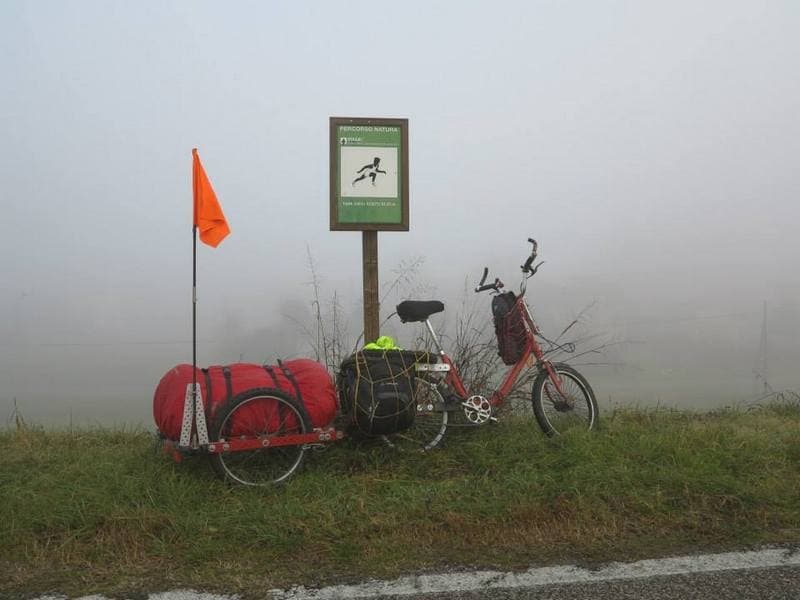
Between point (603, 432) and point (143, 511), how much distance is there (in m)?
3.40

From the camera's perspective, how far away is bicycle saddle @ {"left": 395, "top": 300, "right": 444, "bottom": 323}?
5250 millimetres

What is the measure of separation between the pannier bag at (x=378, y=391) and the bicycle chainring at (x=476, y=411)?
0.54 metres

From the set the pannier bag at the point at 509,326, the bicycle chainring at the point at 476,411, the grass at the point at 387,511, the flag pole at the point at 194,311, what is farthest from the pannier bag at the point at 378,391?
the flag pole at the point at 194,311

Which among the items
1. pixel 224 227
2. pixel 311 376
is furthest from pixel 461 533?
pixel 224 227

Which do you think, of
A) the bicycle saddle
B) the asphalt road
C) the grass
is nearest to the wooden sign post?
the bicycle saddle

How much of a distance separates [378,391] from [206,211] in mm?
1696

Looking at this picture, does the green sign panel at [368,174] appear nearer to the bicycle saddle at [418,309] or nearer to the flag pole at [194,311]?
the bicycle saddle at [418,309]

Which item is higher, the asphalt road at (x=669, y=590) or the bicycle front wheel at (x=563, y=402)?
the bicycle front wheel at (x=563, y=402)

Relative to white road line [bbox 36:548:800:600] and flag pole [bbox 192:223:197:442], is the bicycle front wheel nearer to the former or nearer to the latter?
white road line [bbox 36:548:800:600]

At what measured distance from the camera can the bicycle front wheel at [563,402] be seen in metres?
5.48

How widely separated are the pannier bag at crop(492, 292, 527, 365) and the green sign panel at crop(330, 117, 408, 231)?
1.21 metres

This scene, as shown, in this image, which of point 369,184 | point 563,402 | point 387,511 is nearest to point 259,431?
point 387,511

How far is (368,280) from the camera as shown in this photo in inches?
246

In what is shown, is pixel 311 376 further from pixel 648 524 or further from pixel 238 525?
pixel 648 524
